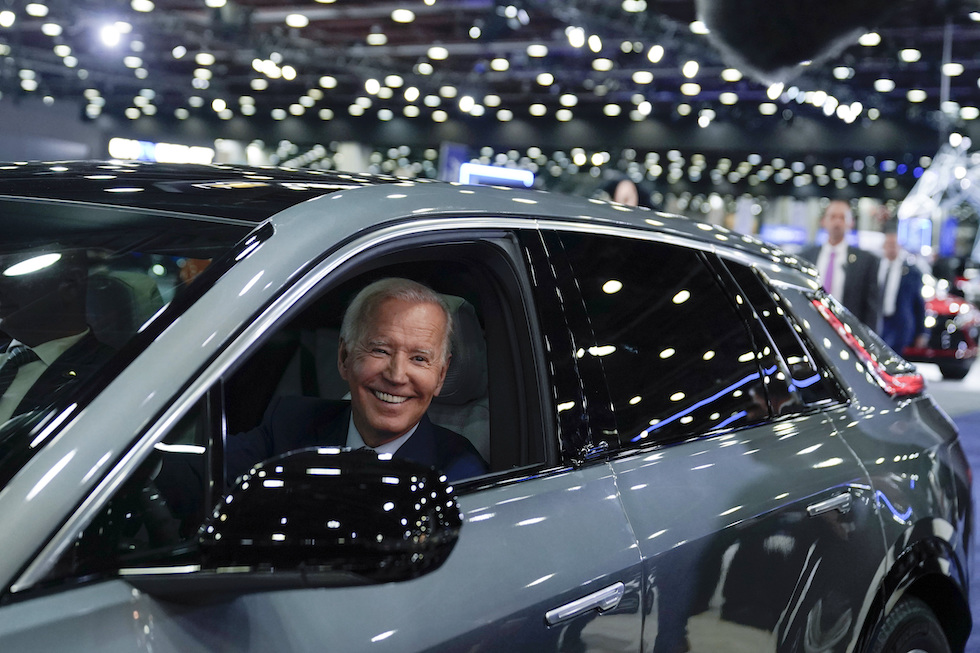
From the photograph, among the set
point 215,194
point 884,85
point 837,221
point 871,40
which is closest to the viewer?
point 215,194

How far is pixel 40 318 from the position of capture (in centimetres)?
158

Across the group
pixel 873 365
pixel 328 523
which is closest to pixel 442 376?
pixel 328 523

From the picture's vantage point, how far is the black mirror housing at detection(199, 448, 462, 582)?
1.13 m

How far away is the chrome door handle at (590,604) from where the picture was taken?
5.15 ft

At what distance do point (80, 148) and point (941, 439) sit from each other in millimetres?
23768

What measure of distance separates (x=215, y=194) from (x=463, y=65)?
77.1 ft

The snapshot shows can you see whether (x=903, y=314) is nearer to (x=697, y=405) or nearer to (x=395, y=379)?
(x=697, y=405)

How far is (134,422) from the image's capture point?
1212mm

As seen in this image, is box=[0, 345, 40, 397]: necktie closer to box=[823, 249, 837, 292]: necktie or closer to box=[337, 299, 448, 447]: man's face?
box=[337, 299, 448, 447]: man's face

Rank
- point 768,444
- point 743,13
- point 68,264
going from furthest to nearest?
point 743,13
point 768,444
point 68,264

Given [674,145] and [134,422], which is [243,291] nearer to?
[134,422]

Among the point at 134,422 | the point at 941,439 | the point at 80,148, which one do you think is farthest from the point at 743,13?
the point at 80,148

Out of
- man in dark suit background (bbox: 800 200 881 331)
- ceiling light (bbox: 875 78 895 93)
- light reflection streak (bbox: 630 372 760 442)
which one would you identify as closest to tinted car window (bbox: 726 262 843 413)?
light reflection streak (bbox: 630 372 760 442)

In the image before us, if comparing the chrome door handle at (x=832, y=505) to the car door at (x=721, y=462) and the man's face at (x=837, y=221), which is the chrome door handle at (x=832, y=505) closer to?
the car door at (x=721, y=462)
